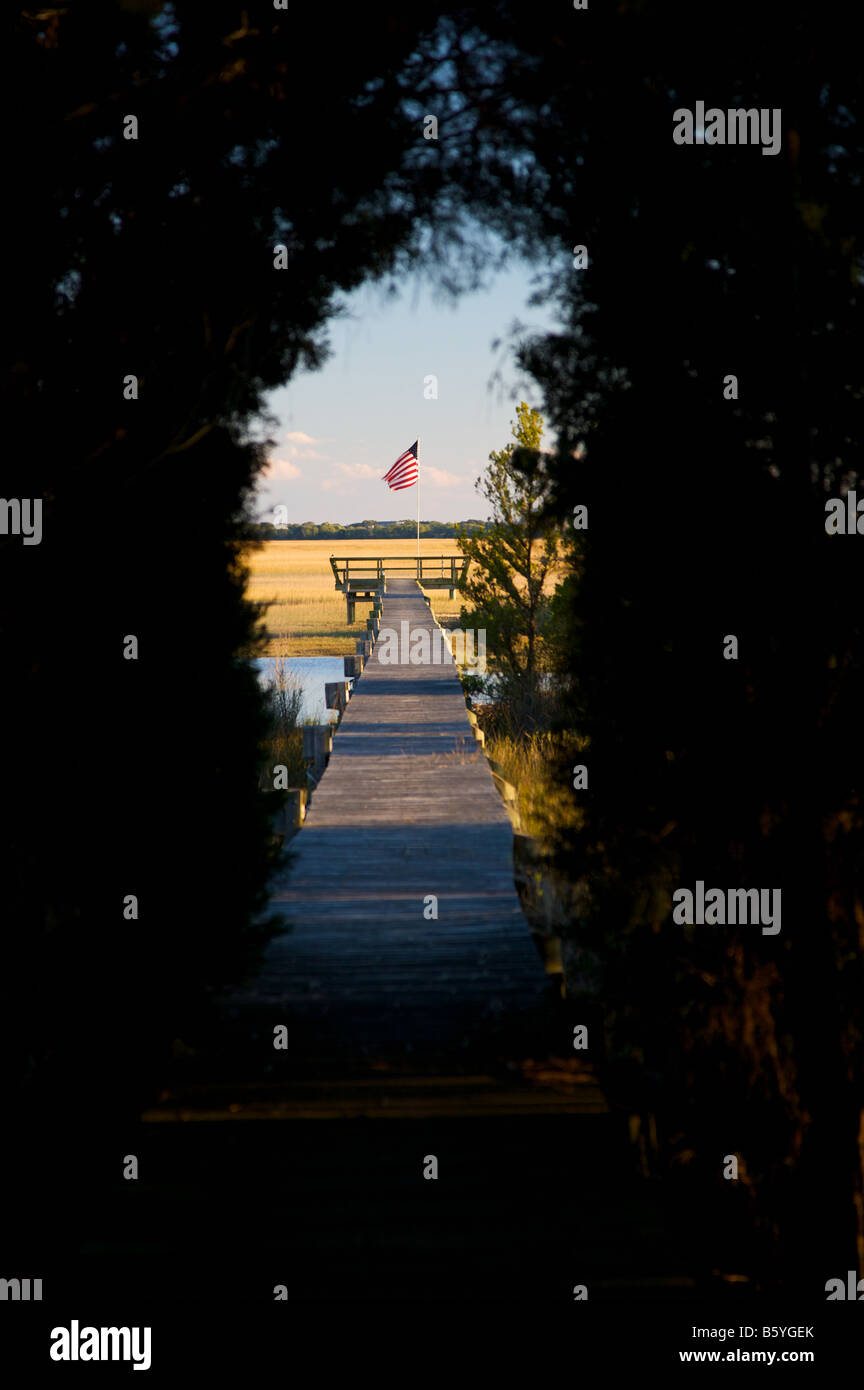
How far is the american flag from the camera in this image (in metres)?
27.0

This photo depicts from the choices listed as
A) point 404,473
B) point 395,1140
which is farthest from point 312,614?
point 395,1140

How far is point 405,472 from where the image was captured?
27250 mm

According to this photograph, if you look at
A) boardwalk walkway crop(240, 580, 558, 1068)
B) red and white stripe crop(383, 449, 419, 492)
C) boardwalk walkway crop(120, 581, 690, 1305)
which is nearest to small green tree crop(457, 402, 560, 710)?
red and white stripe crop(383, 449, 419, 492)

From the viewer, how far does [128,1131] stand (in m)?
5.46

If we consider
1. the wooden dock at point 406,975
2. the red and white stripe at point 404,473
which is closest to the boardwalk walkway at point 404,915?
the wooden dock at point 406,975

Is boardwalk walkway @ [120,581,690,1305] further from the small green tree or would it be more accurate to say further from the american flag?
the american flag

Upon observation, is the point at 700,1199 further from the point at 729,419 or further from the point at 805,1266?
the point at 729,419

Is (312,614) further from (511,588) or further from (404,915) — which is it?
(404,915)

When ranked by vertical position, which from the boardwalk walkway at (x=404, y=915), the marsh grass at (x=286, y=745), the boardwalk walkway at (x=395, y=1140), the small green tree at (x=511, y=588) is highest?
the small green tree at (x=511, y=588)

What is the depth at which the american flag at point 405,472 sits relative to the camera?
27031 millimetres

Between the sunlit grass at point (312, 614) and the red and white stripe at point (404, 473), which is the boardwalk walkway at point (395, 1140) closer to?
the sunlit grass at point (312, 614)
